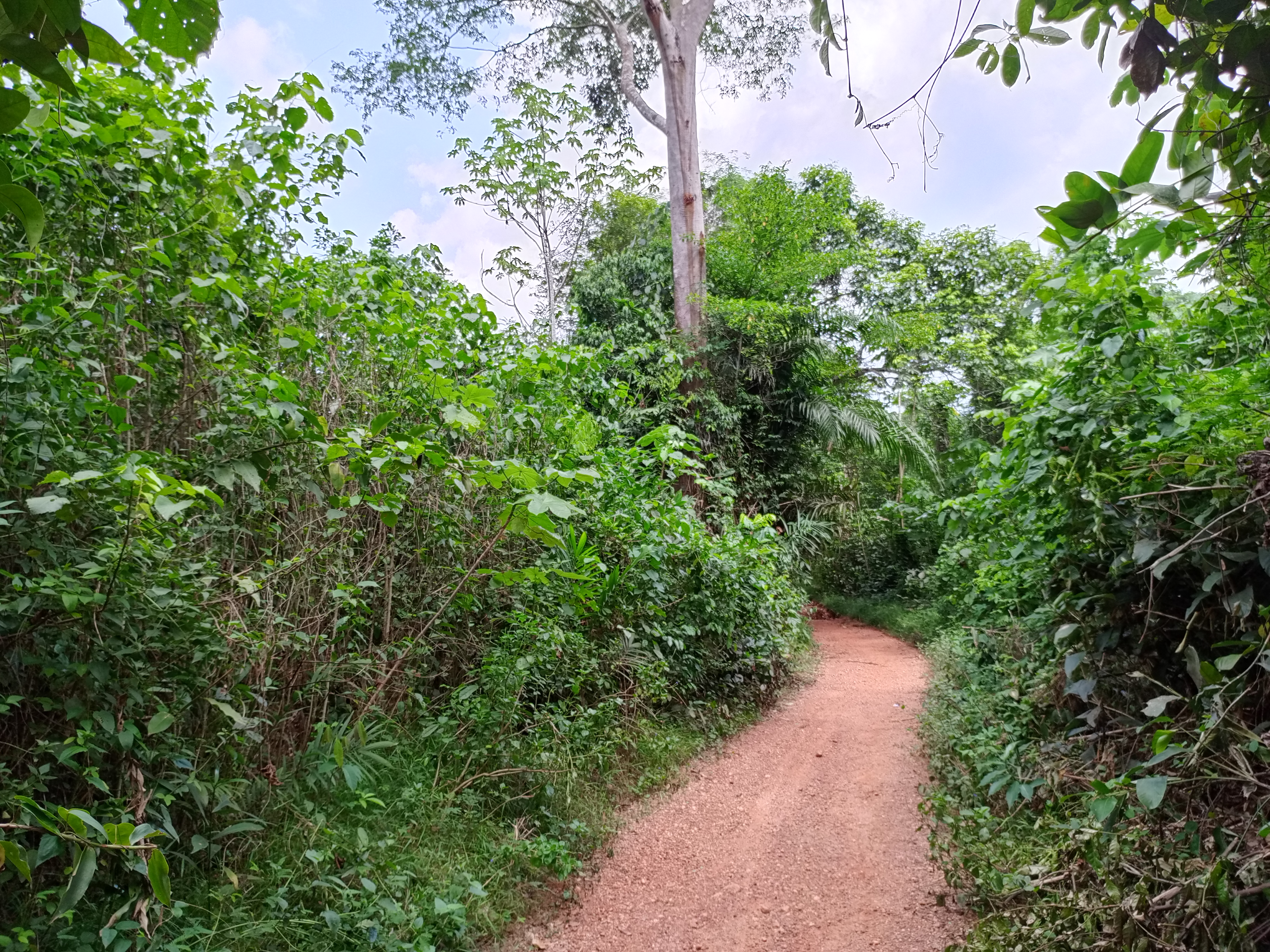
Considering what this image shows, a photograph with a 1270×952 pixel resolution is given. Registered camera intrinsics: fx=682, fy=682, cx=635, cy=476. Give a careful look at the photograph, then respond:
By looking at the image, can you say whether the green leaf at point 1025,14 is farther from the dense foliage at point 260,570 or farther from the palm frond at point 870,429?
the palm frond at point 870,429

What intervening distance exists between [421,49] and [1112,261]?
1120 cm

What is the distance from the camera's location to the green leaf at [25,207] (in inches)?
30.9

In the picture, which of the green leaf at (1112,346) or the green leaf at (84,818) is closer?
the green leaf at (84,818)

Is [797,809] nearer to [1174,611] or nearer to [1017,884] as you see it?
[1017,884]

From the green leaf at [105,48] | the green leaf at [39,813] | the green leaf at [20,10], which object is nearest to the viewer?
the green leaf at [20,10]

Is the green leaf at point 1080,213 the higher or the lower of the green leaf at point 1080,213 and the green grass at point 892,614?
the higher

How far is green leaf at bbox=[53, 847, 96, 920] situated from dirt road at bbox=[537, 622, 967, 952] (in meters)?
2.23

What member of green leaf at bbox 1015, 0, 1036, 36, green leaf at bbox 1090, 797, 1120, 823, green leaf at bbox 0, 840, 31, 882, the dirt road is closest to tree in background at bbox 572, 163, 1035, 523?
the dirt road

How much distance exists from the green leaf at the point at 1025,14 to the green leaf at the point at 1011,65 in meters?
0.15

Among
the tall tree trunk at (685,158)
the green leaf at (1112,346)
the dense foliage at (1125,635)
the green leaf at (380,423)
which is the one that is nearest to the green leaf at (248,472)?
the green leaf at (380,423)

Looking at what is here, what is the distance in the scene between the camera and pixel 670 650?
5.53 m

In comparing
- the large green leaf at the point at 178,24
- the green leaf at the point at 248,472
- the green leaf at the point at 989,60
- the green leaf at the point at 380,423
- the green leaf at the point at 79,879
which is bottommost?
the green leaf at the point at 79,879

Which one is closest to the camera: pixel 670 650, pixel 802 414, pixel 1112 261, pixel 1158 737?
pixel 1158 737

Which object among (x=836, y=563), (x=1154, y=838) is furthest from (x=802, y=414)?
(x=1154, y=838)
